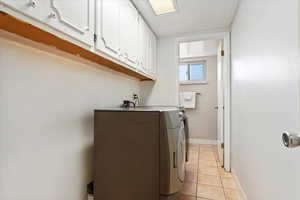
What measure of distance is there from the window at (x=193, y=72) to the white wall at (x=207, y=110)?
0.13 meters

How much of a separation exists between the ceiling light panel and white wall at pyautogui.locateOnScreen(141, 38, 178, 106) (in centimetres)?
76

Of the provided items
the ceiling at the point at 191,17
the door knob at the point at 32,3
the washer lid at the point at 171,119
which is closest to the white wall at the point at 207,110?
the ceiling at the point at 191,17

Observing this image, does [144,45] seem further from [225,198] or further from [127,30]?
[225,198]

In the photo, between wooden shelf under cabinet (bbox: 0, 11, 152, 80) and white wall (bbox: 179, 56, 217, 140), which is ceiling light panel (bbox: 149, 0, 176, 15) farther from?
A: white wall (bbox: 179, 56, 217, 140)

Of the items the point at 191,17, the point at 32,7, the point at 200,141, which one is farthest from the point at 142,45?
the point at 200,141

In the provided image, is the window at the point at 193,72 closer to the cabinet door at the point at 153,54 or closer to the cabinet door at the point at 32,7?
the cabinet door at the point at 153,54

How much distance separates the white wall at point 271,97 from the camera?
733mm

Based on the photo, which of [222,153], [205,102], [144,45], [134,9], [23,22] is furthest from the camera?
[205,102]

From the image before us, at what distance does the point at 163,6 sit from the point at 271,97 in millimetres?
1538

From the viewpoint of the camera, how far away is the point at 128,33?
5.51 ft

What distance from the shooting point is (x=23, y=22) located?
0.71 metres

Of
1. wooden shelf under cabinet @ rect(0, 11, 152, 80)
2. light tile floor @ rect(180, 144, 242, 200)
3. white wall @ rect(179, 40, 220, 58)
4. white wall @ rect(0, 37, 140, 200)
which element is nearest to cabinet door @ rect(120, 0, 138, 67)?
white wall @ rect(0, 37, 140, 200)

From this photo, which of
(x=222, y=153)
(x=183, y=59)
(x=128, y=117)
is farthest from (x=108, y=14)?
(x=183, y=59)

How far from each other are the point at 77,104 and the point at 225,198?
1.76 m
